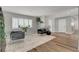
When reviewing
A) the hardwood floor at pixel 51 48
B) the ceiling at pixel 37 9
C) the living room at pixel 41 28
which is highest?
the ceiling at pixel 37 9

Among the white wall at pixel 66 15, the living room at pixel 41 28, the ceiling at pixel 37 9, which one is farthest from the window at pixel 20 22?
the white wall at pixel 66 15

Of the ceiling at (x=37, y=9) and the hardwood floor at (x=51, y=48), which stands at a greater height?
the ceiling at (x=37, y=9)

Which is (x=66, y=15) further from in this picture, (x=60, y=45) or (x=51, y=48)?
(x=51, y=48)

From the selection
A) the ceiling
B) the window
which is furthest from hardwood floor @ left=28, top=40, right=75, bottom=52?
the ceiling

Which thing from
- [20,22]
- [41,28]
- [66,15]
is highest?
[66,15]

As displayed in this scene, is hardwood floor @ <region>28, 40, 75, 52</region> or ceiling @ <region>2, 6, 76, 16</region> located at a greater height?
ceiling @ <region>2, 6, 76, 16</region>

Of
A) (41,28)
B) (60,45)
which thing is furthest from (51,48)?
(41,28)

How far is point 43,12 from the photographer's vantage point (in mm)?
1913

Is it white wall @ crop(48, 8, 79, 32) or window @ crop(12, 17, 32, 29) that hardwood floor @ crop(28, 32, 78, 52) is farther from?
window @ crop(12, 17, 32, 29)

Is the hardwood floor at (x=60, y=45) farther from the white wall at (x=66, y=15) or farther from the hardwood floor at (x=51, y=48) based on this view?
the white wall at (x=66, y=15)

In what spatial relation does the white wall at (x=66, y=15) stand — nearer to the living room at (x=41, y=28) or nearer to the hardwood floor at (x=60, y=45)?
the living room at (x=41, y=28)
